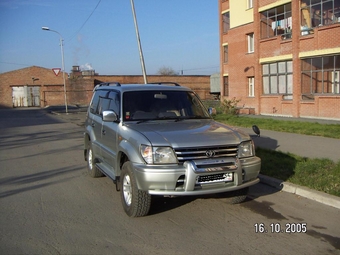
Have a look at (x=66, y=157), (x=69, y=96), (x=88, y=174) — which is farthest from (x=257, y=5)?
(x=69, y=96)

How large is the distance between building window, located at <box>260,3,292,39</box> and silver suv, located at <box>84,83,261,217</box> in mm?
17691

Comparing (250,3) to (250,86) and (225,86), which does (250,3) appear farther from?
(225,86)

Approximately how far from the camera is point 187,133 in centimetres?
547

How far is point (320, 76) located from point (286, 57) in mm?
2508

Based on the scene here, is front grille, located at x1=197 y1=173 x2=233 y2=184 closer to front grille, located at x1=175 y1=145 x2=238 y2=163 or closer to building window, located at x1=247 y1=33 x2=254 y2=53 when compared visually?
front grille, located at x1=175 y1=145 x2=238 y2=163

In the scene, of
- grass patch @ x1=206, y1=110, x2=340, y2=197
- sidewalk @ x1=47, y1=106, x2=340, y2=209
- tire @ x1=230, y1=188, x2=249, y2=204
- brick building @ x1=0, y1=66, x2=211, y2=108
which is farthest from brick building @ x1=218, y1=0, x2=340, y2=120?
brick building @ x1=0, y1=66, x2=211, y2=108

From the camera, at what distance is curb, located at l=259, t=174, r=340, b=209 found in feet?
19.4

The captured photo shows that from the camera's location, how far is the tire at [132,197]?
5.21m

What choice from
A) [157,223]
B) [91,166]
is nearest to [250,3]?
[91,166]

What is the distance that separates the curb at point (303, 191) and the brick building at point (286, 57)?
43.9 ft

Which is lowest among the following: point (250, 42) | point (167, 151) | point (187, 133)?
point (167, 151)

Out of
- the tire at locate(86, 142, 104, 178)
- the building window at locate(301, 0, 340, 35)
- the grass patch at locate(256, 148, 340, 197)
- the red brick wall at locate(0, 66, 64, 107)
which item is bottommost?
the grass patch at locate(256, 148, 340, 197)

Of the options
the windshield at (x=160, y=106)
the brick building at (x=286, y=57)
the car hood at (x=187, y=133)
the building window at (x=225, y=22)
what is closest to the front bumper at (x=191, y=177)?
the car hood at (x=187, y=133)

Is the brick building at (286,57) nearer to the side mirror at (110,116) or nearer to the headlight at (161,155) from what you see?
the side mirror at (110,116)
